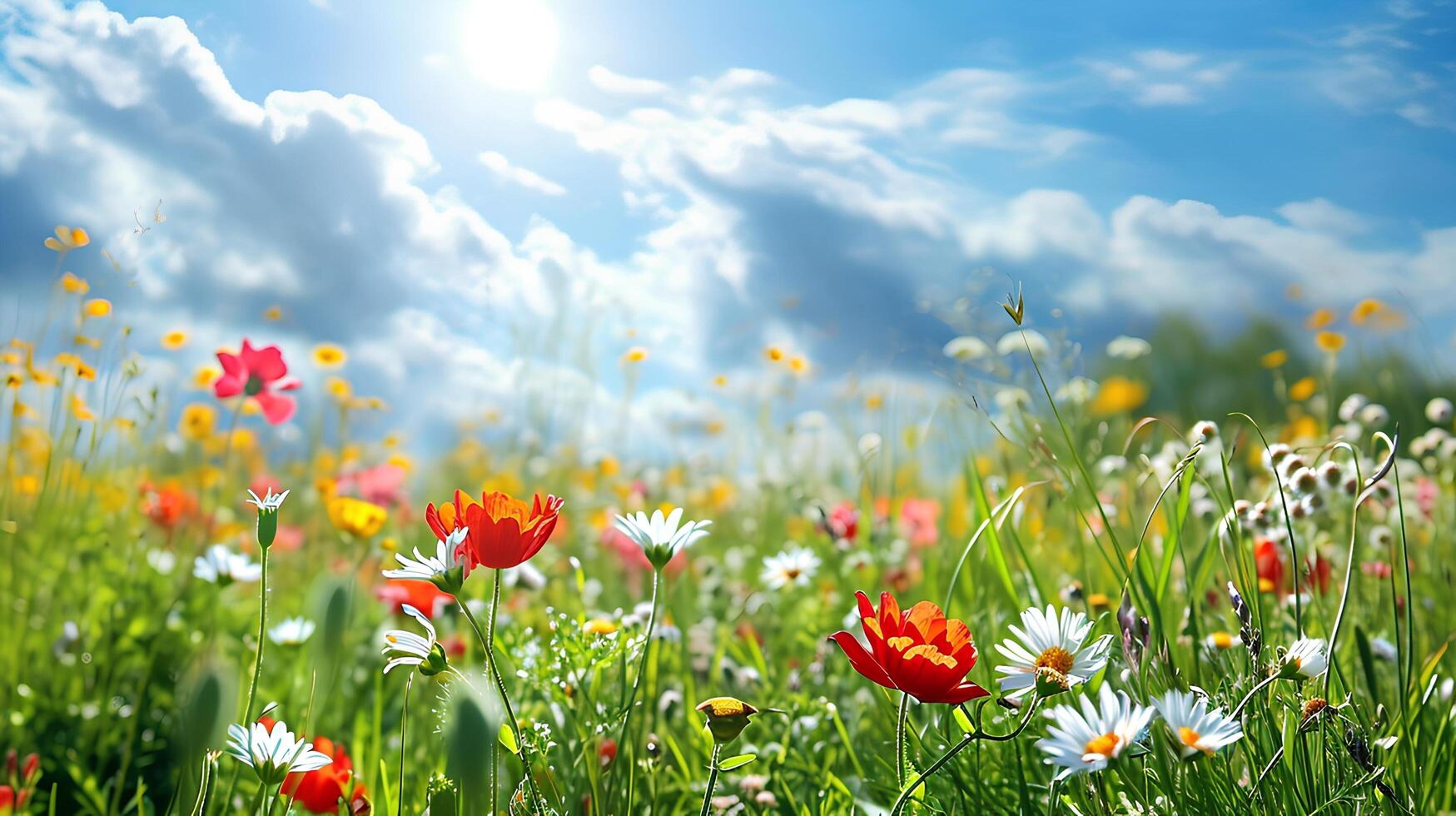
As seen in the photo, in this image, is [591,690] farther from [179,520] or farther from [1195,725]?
[179,520]

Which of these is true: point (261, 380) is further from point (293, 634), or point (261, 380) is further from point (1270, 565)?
point (1270, 565)

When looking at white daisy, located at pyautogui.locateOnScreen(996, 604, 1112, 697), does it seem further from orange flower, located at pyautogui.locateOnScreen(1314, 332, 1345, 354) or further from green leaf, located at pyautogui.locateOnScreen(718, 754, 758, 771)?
orange flower, located at pyautogui.locateOnScreen(1314, 332, 1345, 354)

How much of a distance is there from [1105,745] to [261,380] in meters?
1.55

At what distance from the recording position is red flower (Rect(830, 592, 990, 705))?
848mm

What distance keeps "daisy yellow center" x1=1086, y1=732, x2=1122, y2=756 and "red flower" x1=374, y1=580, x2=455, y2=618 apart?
1.09 m

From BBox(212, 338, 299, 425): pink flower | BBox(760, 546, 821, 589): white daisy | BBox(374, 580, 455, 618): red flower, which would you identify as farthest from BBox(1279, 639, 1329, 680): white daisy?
BBox(212, 338, 299, 425): pink flower

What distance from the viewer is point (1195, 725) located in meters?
0.87

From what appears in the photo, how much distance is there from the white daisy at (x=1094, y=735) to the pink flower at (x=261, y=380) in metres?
1.44

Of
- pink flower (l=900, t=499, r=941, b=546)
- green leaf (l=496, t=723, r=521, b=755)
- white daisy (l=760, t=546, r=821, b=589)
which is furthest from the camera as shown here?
pink flower (l=900, t=499, r=941, b=546)

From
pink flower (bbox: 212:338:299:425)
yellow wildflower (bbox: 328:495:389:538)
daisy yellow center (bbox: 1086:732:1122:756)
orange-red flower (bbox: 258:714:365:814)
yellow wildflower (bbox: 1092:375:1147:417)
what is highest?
yellow wildflower (bbox: 1092:375:1147:417)

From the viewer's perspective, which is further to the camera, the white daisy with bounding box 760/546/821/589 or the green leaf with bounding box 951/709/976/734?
the white daisy with bounding box 760/546/821/589

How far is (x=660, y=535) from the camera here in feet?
3.11

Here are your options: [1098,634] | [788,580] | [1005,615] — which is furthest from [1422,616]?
[788,580]

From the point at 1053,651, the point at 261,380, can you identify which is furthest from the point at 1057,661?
the point at 261,380
